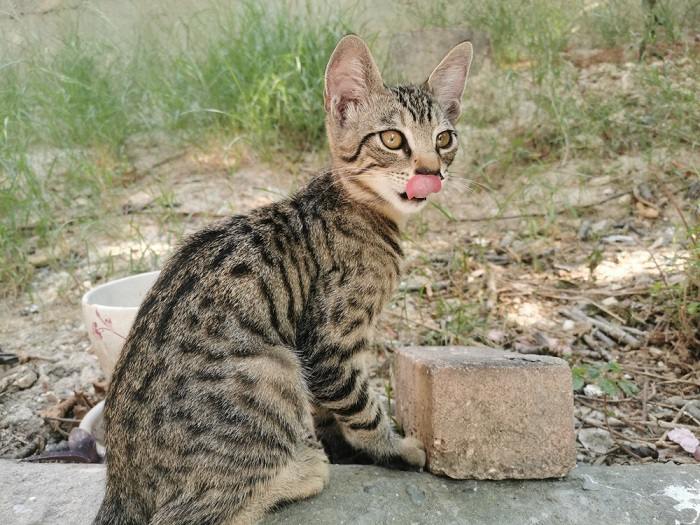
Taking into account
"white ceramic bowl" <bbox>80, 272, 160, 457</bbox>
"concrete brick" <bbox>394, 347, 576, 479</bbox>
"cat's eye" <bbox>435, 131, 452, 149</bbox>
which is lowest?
"concrete brick" <bbox>394, 347, 576, 479</bbox>

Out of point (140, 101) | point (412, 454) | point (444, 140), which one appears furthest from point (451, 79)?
point (140, 101)

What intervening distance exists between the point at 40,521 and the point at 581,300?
2789 mm

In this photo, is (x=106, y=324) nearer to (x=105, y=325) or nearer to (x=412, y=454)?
(x=105, y=325)

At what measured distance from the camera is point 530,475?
2.08 m

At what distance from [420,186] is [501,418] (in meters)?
0.82

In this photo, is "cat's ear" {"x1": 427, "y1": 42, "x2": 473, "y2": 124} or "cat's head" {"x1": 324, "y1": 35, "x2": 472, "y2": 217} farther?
"cat's ear" {"x1": 427, "y1": 42, "x2": 473, "y2": 124}

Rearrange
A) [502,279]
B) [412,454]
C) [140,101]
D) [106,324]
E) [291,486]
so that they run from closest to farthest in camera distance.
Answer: [291,486]
[412,454]
[106,324]
[502,279]
[140,101]

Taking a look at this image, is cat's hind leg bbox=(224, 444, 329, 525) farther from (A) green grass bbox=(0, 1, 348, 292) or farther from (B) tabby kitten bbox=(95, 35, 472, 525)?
(A) green grass bbox=(0, 1, 348, 292)

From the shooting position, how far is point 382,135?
93.1 inches

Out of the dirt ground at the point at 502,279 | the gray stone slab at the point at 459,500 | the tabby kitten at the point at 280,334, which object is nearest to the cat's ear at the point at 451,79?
the tabby kitten at the point at 280,334

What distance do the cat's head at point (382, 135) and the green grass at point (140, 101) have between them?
2355 mm

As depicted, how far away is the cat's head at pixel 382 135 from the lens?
7.50 ft

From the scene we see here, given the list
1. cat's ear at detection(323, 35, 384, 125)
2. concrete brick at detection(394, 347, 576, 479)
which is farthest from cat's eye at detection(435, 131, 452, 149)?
concrete brick at detection(394, 347, 576, 479)

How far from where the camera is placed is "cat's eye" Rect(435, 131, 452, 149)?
95.8 inches
